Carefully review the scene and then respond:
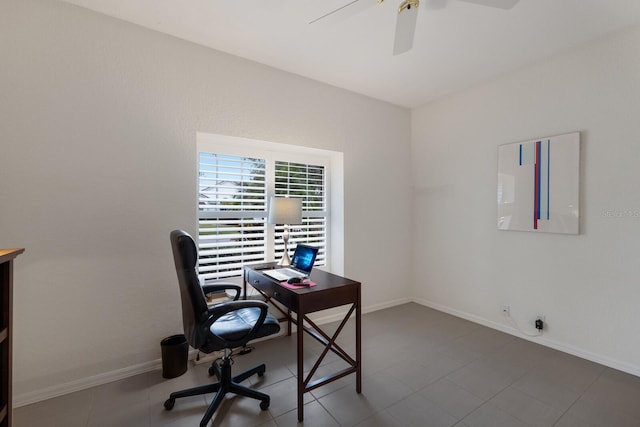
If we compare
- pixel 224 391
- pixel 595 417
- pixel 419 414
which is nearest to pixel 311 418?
pixel 224 391

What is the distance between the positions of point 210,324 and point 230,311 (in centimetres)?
13

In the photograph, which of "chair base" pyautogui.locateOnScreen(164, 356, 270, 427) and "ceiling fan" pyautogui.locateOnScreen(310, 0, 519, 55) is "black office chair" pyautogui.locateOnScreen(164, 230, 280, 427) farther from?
"ceiling fan" pyautogui.locateOnScreen(310, 0, 519, 55)

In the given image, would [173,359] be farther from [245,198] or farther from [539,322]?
[539,322]

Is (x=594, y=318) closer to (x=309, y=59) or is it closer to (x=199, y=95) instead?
(x=309, y=59)

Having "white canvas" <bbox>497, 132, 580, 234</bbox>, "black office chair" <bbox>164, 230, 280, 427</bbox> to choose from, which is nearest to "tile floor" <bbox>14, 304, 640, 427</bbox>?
"black office chair" <bbox>164, 230, 280, 427</bbox>

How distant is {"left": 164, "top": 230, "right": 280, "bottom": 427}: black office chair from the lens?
1.57m

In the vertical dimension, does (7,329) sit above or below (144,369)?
above

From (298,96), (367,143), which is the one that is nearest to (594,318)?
(367,143)

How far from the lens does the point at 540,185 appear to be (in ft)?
8.53

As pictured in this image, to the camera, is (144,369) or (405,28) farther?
(144,369)

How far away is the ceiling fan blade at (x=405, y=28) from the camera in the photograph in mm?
1623

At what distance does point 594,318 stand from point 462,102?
8.12 feet

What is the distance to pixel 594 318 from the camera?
2352 millimetres

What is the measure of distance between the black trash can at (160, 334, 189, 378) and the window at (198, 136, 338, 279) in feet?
2.10
